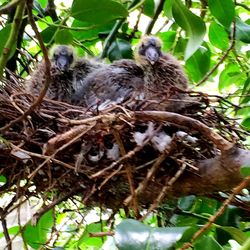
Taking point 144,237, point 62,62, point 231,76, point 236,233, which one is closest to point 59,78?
point 62,62

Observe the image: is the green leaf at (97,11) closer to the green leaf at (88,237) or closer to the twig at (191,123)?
the twig at (191,123)

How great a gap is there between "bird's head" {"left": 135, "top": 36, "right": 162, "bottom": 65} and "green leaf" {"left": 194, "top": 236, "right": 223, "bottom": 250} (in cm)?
53

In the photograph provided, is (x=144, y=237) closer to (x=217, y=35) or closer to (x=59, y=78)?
(x=59, y=78)

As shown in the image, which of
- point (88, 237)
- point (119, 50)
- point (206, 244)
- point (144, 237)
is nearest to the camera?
point (144, 237)

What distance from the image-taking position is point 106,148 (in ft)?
3.33

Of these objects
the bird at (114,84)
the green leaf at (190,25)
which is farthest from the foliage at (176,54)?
the bird at (114,84)

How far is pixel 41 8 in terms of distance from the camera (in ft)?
4.91

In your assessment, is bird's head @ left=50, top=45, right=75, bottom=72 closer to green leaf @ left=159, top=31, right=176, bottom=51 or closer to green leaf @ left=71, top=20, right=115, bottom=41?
green leaf @ left=71, top=20, right=115, bottom=41

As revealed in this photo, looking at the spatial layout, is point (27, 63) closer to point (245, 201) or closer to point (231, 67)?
point (231, 67)

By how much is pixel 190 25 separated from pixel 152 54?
0.22 meters

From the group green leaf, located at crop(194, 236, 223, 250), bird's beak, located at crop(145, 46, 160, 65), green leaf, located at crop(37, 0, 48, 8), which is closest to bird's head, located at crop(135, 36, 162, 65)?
bird's beak, located at crop(145, 46, 160, 65)

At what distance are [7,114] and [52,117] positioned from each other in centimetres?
9

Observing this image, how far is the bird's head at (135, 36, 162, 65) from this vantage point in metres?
1.27

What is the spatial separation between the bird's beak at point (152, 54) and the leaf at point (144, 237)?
618 millimetres
